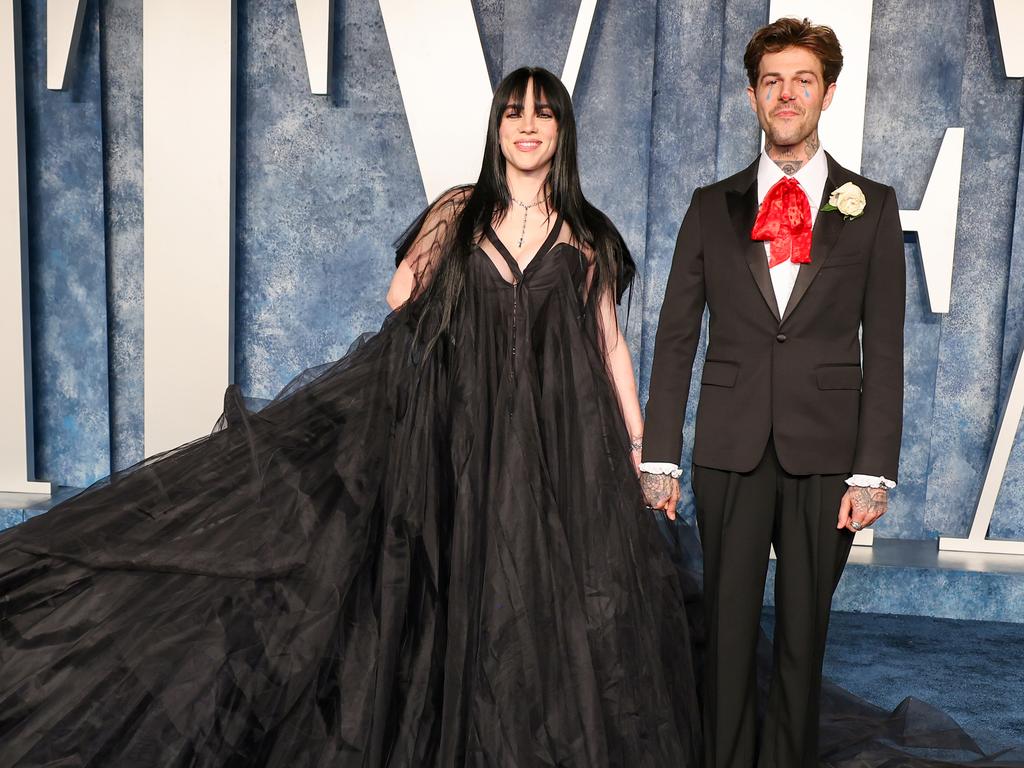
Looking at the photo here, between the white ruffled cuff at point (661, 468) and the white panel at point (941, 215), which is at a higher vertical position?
the white panel at point (941, 215)

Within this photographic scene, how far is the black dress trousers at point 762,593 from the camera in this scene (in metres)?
1.89

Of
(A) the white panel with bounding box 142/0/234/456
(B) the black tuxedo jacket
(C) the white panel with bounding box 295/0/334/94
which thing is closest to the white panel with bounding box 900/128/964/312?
(B) the black tuxedo jacket

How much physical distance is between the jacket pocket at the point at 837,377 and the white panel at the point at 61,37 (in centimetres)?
315

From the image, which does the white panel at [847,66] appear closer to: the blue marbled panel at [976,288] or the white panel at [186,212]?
the blue marbled panel at [976,288]

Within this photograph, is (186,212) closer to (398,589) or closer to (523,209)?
(523,209)

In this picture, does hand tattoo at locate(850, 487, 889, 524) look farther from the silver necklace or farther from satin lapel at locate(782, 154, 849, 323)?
the silver necklace

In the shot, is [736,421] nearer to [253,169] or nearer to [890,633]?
[890,633]

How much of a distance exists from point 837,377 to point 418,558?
34.5 inches

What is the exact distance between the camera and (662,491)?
1964mm

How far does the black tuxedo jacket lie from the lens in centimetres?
184

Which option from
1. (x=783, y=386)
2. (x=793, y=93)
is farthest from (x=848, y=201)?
(x=783, y=386)

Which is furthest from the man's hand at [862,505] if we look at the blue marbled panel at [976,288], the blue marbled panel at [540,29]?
the blue marbled panel at [540,29]

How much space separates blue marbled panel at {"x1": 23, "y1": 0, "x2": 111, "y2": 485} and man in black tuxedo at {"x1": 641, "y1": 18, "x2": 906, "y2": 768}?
2.79m

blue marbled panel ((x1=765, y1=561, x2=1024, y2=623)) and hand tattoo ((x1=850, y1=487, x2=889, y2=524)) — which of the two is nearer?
hand tattoo ((x1=850, y1=487, x2=889, y2=524))
